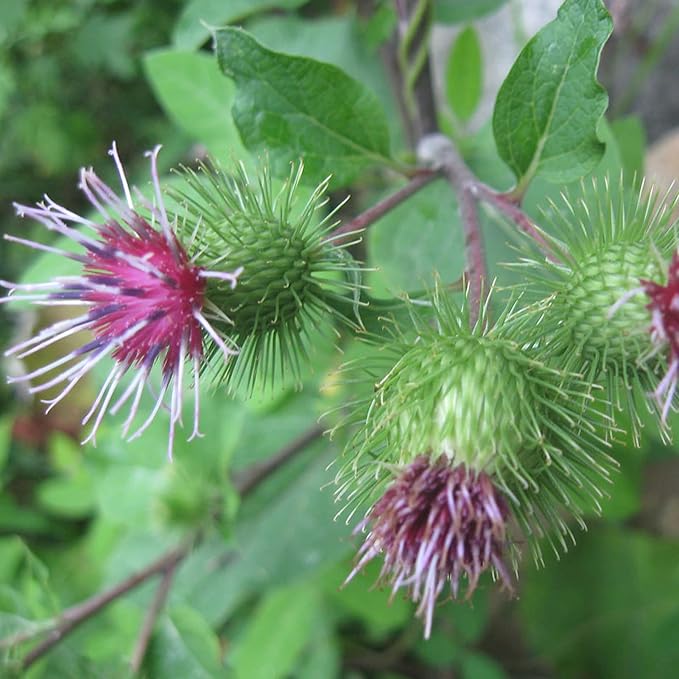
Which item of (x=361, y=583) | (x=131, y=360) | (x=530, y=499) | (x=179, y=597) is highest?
(x=131, y=360)

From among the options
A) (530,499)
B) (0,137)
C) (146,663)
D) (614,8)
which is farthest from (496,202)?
(0,137)

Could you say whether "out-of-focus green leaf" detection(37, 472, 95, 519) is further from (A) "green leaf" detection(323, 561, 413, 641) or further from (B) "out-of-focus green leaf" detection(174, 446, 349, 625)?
(A) "green leaf" detection(323, 561, 413, 641)

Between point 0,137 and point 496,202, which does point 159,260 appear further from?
point 0,137

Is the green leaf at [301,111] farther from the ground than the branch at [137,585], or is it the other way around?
the green leaf at [301,111]

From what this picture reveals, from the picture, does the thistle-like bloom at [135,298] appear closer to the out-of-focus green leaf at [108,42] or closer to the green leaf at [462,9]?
the green leaf at [462,9]

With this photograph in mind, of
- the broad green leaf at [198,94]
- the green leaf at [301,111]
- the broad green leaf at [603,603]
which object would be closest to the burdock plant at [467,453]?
the green leaf at [301,111]

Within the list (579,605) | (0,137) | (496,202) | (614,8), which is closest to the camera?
(496,202)
